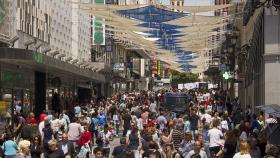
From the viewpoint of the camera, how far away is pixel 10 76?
1308 inches

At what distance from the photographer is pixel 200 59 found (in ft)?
219

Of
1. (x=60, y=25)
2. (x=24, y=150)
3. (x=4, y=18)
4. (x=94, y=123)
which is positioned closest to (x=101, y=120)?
(x=94, y=123)

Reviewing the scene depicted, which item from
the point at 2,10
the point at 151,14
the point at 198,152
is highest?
the point at 2,10

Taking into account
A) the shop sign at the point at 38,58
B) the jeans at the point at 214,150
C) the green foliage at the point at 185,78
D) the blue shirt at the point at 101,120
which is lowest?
the green foliage at the point at 185,78

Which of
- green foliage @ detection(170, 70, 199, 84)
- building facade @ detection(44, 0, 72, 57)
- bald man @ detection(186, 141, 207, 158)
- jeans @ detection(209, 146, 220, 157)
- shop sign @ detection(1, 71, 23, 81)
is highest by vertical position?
building facade @ detection(44, 0, 72, 57)

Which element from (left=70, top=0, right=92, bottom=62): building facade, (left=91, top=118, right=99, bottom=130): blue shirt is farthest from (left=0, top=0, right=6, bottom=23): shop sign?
(left=70, top=0, right=92, bottom=62): building facade

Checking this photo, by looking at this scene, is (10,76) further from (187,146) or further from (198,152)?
(198,152)

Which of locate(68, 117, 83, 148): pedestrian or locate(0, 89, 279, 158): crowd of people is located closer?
locate(0, 89, 279, 158): crowd of people

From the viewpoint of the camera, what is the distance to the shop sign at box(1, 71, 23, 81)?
3204 cm

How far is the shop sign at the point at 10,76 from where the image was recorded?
105 feet

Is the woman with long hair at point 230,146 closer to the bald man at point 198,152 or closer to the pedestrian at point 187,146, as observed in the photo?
the pedestrian at point 187,146

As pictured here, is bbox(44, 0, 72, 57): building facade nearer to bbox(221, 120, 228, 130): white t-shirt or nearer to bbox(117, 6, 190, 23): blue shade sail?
bbox(117, 6, 190, 23): blue shade sail

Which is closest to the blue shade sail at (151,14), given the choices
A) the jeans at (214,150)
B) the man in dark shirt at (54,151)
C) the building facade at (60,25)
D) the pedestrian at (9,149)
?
the building facade at (60,25)

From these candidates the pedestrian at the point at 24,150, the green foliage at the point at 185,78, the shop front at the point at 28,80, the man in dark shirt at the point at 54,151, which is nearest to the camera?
the man in dark shirt at the point at 54,151
